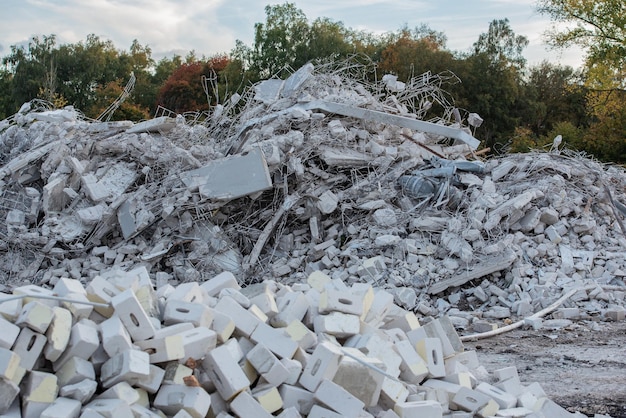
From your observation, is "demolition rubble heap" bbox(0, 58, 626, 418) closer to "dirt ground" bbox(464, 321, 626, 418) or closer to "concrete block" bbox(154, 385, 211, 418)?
"dirt ground" bbox(464, 321, 626, 418)

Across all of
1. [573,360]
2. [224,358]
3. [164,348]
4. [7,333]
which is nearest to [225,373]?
[224,358]

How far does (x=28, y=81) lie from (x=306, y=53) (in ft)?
48.8

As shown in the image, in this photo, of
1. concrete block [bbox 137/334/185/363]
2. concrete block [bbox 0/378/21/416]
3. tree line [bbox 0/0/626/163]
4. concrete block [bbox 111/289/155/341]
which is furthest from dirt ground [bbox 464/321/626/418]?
tree line [bbox 0/0/626/163]

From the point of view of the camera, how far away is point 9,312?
3.82m

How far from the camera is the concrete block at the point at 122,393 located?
360 cm

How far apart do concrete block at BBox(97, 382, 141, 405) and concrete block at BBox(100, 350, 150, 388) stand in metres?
0.04

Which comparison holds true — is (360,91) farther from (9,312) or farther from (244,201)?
(9,312)

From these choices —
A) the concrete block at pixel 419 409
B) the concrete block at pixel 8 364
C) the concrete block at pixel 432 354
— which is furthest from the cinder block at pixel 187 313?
the concrete block at pixel 432 354

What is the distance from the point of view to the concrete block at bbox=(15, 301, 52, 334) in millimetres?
3672

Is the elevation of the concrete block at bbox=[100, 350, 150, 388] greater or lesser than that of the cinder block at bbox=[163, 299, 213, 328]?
lesser

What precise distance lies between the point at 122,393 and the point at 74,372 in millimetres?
261

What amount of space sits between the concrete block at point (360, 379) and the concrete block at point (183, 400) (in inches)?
30.2

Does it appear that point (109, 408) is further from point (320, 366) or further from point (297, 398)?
point (320, 366)

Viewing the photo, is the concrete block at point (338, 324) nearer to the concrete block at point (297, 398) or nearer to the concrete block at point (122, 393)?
the concrete block at point (297, 398)
